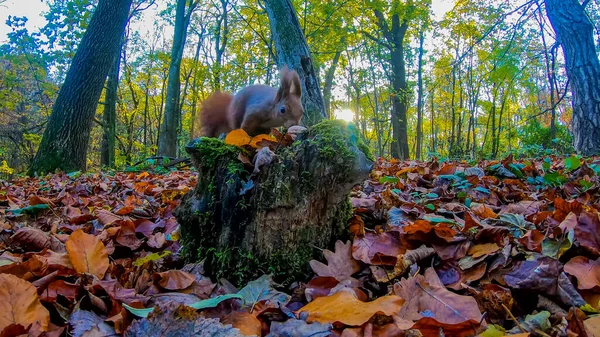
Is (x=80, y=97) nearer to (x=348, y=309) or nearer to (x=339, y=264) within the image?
(x=339, y=264)

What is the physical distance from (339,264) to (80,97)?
6.29 m

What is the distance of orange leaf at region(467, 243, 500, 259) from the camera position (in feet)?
4.19

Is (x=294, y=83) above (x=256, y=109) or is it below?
above

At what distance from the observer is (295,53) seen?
471cm

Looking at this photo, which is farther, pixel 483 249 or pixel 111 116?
pixel 111 116

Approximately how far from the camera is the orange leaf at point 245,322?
3.22 ft

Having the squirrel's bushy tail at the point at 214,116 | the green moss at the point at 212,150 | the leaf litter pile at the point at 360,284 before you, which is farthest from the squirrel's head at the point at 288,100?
the green moss at the point at 212,150

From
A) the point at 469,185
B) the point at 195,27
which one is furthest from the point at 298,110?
the point at 195,27

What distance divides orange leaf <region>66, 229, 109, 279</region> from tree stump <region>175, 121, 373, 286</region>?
1.17 feet

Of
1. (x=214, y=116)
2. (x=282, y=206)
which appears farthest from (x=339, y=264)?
(x=214, y=116)

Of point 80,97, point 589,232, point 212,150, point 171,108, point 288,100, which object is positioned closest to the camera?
point 589,232

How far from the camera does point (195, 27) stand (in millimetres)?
20016

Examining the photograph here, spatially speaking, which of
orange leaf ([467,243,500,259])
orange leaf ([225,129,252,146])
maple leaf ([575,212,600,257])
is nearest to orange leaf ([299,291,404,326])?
orange leaf ([467,243,500,259])

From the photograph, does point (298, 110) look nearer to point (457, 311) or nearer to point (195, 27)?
point (457, 311)
